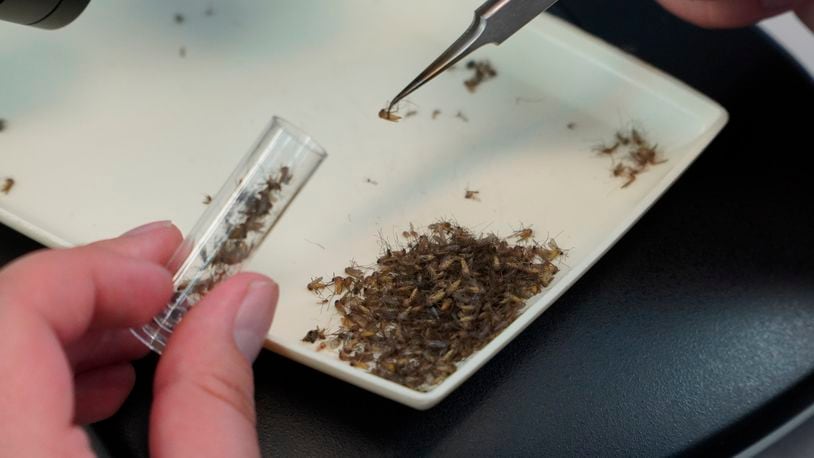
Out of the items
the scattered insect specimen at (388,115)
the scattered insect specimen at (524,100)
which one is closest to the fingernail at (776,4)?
the scattered insect specimen at (524,100)

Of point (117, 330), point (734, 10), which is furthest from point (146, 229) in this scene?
point (734, 10)

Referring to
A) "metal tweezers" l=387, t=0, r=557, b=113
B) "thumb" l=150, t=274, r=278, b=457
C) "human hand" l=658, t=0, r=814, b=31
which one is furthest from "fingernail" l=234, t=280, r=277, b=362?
"human hand" l=658, t=0, r=814, b=31

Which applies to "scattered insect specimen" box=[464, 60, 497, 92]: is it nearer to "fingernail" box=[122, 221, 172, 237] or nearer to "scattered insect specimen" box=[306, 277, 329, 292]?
"scattered insect specimen" box=[306, 277, 329, 292]

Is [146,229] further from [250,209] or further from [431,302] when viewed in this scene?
[431,302]

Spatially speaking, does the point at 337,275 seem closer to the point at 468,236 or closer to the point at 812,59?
the point at 468,236

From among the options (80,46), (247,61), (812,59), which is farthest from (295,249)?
(812,59)

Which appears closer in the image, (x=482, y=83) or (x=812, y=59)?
(x=482, y=83)

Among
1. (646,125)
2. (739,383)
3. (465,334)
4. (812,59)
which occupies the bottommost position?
(465,334)
